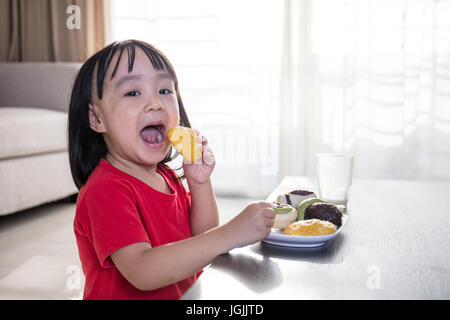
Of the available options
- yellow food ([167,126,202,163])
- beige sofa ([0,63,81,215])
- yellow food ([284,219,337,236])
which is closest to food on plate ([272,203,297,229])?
yellow food ([284,219,337,236])

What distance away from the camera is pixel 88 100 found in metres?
0.79

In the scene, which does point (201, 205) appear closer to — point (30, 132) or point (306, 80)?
point (30, 132)

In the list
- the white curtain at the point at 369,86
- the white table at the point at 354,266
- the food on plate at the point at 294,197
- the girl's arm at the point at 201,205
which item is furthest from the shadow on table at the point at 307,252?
the white curtain at the point at 369,86

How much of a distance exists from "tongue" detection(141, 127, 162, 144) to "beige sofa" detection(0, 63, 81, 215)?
1227 mm

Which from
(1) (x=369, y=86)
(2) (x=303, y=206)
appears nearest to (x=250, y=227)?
(2) (x=303, y=206)

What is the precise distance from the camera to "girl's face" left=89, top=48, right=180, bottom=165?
0.74m

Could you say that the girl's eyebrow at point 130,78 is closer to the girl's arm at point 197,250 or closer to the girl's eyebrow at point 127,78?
the girl's eyebrow at point 127,78

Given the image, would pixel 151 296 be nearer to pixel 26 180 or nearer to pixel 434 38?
pixel 26 180

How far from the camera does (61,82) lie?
95.0 inches

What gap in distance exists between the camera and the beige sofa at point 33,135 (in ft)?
5.99

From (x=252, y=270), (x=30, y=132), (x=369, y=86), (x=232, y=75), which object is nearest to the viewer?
(x=252, y=270)

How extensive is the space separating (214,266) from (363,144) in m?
2.14

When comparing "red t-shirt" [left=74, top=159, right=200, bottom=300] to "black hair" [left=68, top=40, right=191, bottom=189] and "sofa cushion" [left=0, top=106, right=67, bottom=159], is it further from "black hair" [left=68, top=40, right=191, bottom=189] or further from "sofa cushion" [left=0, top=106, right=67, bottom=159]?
"sofa cushion" [left=0, top=106, right=67, bottom=159]

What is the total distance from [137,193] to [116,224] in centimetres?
11
